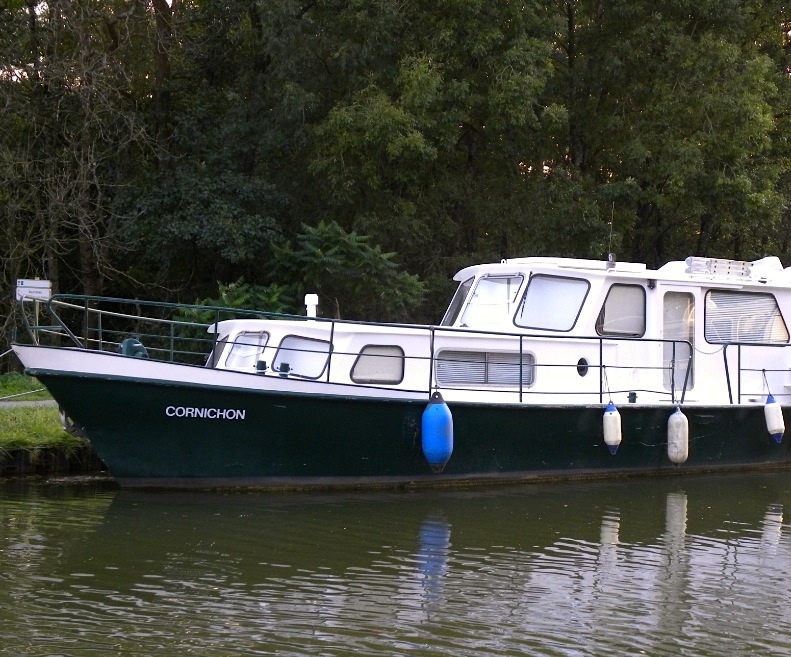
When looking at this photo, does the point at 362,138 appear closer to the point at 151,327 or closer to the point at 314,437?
the point at 151,327

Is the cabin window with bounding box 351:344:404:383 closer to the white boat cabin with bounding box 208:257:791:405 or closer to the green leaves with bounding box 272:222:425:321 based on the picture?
the white boat cabin with bounding box 208:257:791:405

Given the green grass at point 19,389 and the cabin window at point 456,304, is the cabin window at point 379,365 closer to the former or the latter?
the cabin window at point 456,304

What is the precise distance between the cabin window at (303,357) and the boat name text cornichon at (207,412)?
88 cm

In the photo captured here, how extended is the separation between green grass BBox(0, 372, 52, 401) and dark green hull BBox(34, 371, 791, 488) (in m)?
4.55

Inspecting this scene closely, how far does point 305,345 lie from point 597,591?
5553 mm

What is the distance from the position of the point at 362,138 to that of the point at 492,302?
814 cm

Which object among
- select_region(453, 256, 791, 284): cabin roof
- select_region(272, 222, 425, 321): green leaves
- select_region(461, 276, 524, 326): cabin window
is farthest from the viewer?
select_region(272, 222, 425, 321): green leaves

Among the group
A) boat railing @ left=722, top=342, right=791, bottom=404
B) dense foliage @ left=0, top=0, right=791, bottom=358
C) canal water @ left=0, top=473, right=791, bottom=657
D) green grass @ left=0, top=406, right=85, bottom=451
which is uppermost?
dense foliage @ left=0, top=0, right=791, bottom=358

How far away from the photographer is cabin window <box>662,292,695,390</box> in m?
14.1

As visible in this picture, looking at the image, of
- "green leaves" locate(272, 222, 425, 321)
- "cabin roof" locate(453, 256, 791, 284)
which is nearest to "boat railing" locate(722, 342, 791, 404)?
"cabin roof" locate(453, 256, 791, 284)

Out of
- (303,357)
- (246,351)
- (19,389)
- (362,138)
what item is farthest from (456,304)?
(362,138)

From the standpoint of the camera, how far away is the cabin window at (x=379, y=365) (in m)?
12.7

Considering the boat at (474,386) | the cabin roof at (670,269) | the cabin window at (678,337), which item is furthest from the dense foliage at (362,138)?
the cabin window at (678,337)

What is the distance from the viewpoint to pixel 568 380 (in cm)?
1352
